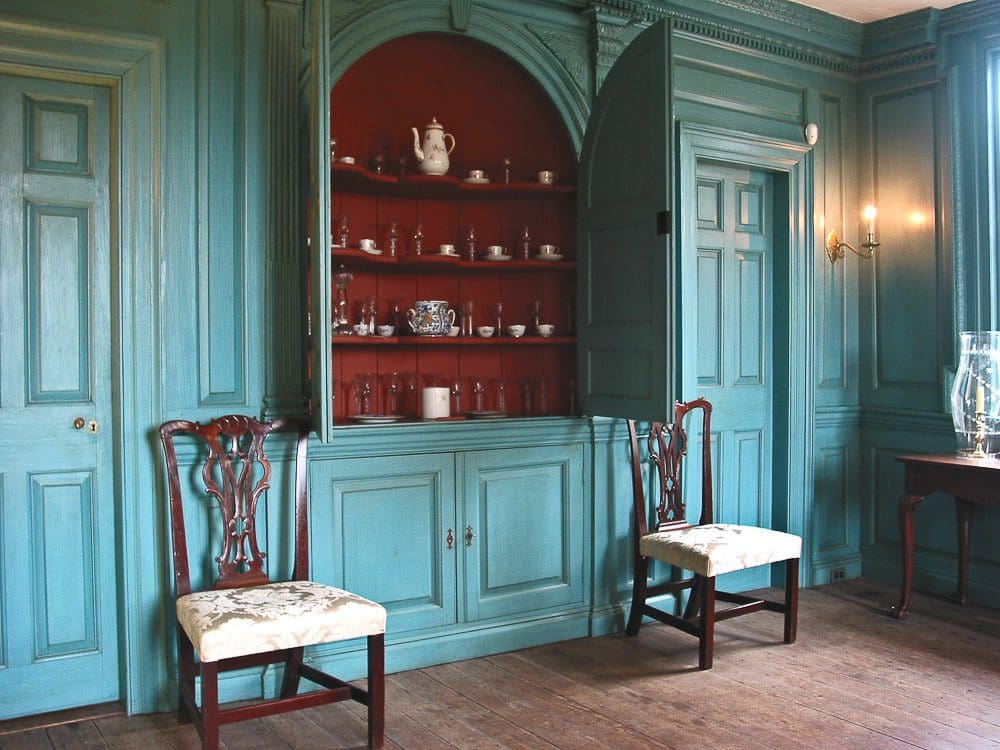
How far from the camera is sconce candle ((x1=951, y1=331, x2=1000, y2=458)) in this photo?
15.0 feet

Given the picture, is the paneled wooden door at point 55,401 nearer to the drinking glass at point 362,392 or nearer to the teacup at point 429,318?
the drinking glass at point 362,392

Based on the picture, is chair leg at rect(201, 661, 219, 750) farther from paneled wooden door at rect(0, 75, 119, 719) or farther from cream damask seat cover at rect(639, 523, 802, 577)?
cream damask seat cover at rect(639, 523, 802, 577)

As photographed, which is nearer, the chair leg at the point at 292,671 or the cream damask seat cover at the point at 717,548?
the chair leg at the point at 292,671

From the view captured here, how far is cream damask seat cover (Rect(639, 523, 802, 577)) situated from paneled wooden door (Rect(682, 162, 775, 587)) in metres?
0.73

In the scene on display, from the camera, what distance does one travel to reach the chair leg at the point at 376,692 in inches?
120

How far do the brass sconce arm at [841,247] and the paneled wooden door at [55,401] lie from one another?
382 centimetres

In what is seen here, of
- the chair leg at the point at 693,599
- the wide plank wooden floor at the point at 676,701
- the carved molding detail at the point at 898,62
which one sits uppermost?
the carved molding detail at the point at 898,62

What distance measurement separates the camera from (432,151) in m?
4.11

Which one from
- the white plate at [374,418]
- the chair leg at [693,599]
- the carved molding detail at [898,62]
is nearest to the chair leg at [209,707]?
the white plate at [374,418]

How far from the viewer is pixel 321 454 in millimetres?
3629

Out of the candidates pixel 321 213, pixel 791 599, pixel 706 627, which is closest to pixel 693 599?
pixel 791 599

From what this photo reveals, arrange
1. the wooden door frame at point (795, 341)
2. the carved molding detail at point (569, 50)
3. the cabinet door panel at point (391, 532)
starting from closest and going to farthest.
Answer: the cabinet door panel at point (391, 532), the carved molding detail at point (569, 50), the wooden door frame at point (795, 341)

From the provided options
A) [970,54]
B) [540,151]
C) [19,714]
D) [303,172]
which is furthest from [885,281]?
[19,714]

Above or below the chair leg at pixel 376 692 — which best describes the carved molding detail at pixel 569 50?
above
